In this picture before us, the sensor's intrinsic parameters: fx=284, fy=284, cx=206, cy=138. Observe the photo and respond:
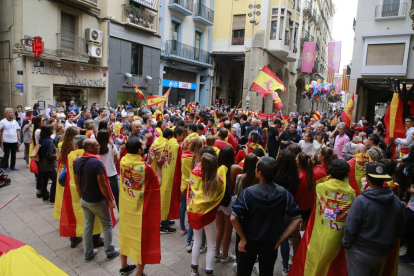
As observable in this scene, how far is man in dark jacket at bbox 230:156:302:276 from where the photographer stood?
2.70 meters

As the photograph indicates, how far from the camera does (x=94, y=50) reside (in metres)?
16.3

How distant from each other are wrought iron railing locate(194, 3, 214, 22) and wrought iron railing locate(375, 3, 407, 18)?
13583 millimetres

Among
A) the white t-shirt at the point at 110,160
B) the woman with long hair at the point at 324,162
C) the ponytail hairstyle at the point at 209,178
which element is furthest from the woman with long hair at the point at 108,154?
the woman with long hair at the point at 324,162

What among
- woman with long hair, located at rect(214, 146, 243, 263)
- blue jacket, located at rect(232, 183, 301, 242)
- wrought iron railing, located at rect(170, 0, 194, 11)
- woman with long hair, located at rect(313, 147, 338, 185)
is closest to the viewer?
blue jacket, located at rect(232, 183, 301, 242)

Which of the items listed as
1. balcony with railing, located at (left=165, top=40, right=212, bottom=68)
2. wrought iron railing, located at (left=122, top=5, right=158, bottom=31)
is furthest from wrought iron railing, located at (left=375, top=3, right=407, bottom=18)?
wrought iron railing, located at (left=122, top=5, right=158, bottom=31)

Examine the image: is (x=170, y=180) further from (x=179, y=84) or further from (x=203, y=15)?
(x=203, y=15)

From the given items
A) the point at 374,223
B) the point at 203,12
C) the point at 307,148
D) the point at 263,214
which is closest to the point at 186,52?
the point at 203,12

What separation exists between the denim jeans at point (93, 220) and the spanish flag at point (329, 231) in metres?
2.57

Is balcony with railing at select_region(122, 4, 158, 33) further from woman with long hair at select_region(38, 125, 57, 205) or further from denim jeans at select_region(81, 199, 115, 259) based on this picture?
denim jeans at select_region(81, 199, 115, 259)

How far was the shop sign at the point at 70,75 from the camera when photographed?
14067 millimetres

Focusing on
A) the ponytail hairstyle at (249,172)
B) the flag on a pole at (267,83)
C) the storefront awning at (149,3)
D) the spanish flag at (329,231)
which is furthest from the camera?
the storefront awning at (149,3)

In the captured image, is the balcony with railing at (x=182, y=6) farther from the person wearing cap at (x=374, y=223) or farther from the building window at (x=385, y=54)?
the person wearing cap at (x=374, y=223)

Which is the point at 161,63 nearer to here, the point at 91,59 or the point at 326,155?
the point at 91,59

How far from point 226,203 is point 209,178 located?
56 cm
